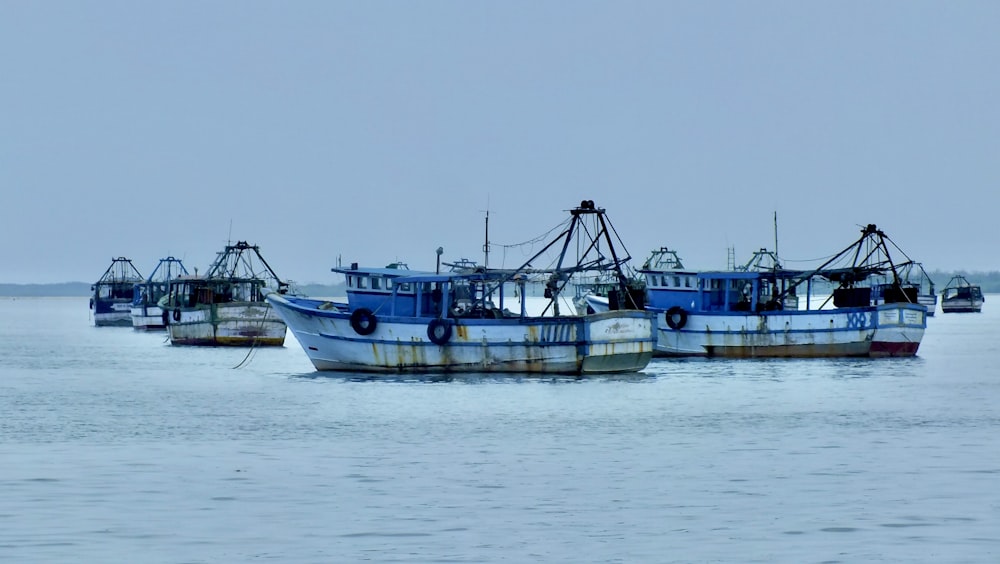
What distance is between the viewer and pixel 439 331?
190 feet

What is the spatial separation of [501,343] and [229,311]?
38.8 meters

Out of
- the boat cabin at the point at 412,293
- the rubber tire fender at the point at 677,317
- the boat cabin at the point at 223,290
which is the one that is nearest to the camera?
the boat cabin at the point at 412,293

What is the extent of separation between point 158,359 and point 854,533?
211 feet

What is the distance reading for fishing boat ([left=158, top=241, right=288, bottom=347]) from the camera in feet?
306

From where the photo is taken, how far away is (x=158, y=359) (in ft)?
274

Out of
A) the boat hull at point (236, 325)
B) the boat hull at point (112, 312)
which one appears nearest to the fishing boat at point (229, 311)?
the boat hull at point (236, 325)

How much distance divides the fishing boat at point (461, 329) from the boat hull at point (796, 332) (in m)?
12.5

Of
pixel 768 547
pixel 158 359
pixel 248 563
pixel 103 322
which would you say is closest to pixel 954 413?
pixel 768 547

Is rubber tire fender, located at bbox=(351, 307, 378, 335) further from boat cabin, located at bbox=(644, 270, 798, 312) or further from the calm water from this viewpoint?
boat cabin, located at bbox=(644, 270, 798, 312)

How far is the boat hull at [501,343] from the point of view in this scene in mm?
58000

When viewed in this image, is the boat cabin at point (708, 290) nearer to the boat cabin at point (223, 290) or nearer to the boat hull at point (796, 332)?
the boat hull at point (796, 332)

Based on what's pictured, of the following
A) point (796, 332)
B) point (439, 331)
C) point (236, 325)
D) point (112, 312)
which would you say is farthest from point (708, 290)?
point (112, 312)

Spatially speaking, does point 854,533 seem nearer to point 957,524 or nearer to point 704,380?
point 957,524

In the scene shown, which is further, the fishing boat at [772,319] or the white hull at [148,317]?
the white hull at [148,317]
